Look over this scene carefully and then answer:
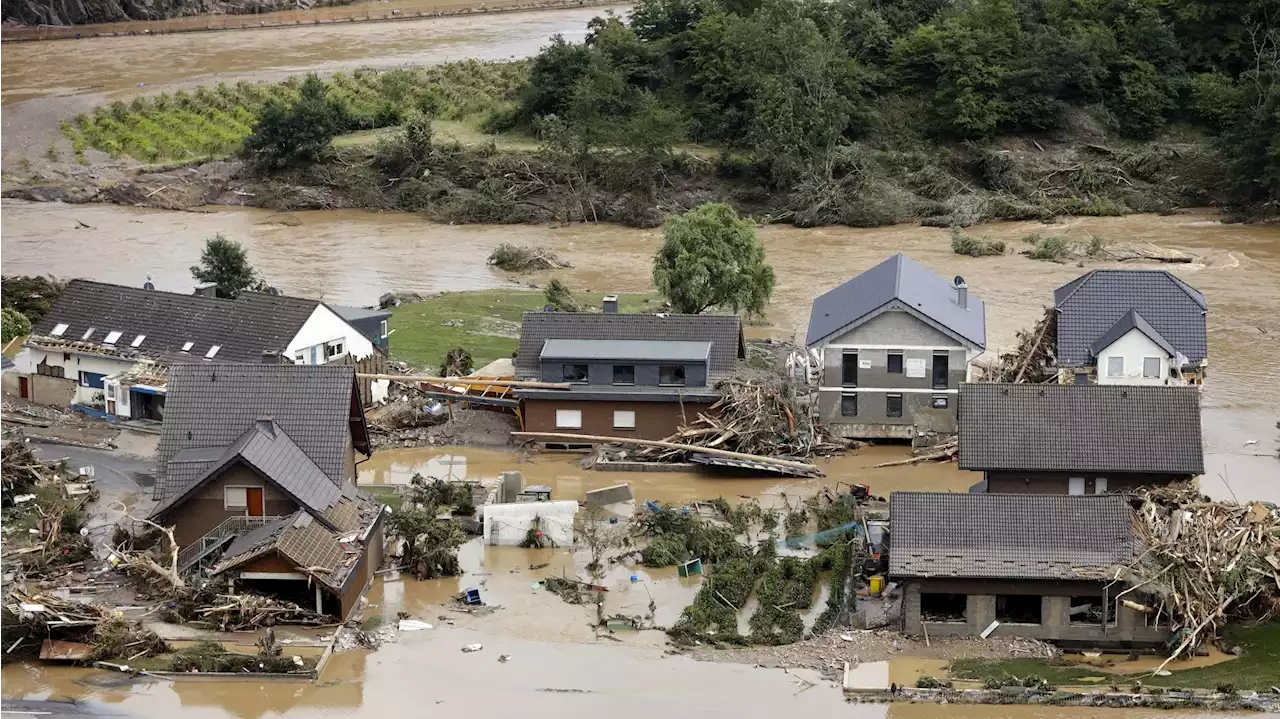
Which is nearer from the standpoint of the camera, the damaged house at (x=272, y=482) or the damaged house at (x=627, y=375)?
the damaged house at (x=272, y=482)

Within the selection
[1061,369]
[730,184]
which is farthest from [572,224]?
[1061,369]

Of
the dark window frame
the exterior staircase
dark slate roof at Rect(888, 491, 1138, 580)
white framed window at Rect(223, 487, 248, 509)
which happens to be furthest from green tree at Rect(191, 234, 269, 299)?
dark slate roof at Rect(888, 491, 1138, 580)

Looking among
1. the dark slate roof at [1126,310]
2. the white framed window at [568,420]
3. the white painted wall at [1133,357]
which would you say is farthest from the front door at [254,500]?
the white painted wall at [1133,357]

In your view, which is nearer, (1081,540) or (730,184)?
(1081,540)

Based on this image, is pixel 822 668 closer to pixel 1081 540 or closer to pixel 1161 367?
pixel 1081 540

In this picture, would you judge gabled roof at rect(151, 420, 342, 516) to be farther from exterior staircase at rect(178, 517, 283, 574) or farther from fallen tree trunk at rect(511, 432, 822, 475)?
fallen tree trunk at rect(511, 432, 822, 475)

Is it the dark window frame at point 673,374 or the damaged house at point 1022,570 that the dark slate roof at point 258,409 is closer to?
the dark window frame at point 673,374
